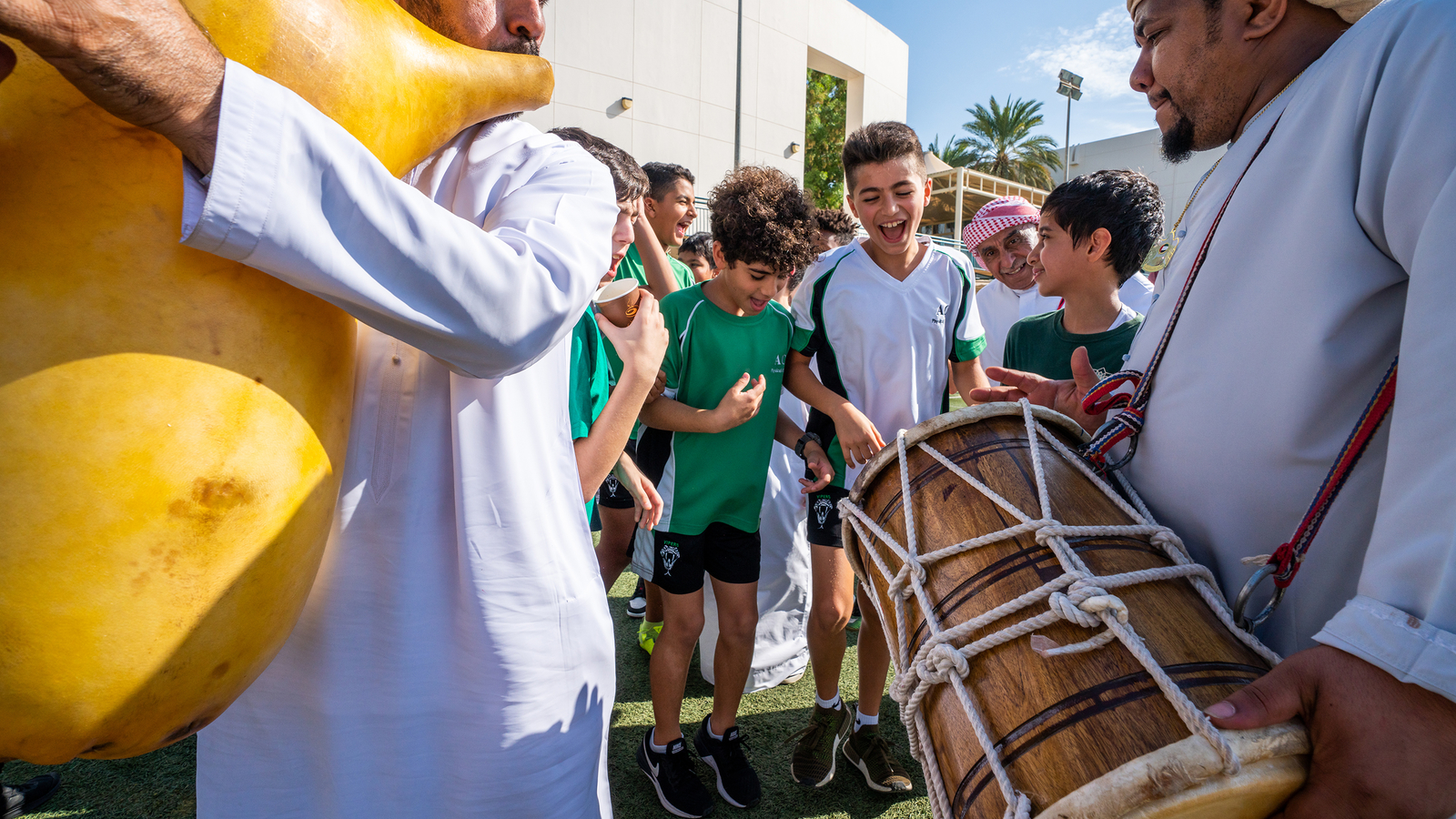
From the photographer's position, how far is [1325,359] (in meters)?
0.97

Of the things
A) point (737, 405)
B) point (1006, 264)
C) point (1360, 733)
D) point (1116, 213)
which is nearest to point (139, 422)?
point (1360, 733)

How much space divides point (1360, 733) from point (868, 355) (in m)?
2.25

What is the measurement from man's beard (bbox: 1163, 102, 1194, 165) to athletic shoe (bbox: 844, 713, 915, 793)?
217 centimetres

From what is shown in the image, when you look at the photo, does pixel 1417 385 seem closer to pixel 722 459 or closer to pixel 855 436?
pixel 855 436

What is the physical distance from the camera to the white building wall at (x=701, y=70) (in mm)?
14562

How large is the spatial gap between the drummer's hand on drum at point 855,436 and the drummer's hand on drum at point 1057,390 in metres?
0.86

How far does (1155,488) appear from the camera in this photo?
3.99 feet

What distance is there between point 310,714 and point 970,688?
38.8 inches

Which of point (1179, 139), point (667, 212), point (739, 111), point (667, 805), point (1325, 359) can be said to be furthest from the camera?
point (739, 111)

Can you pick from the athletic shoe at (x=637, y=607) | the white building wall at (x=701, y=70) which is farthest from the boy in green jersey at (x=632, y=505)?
the white building wall at (x=701, y=70)

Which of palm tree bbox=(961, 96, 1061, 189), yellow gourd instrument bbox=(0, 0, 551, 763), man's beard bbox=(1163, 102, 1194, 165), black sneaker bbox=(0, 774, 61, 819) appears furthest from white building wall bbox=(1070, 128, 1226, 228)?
black sneaker bbox=(0, 774, 61, 819)

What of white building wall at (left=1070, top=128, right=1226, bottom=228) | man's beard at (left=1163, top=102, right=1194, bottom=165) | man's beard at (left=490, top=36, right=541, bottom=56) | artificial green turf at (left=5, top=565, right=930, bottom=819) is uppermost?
white building wall at (left=1070, top=128, right=1226, bottom=228)

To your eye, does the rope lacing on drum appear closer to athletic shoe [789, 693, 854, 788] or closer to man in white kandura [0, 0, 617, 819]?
man in white kandura [0, 0, 617, 819]

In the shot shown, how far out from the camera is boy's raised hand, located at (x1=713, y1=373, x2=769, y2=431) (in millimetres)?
2633
